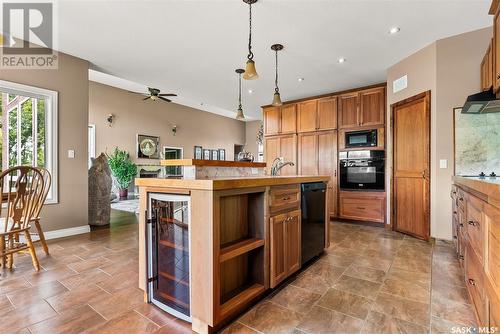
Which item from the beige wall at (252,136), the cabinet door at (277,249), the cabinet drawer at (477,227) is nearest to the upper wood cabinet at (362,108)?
the cabinet drawer at (477,227)

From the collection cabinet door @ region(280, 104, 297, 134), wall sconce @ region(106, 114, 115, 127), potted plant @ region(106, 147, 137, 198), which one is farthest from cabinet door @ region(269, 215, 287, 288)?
wall sconce @ region(106, 114, 115, 127)

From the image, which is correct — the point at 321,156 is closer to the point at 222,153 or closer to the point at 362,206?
the point at 362,206

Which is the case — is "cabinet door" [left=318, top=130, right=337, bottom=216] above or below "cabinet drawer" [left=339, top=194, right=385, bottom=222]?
above

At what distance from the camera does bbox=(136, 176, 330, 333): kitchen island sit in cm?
145

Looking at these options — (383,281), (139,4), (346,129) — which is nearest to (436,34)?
(346,129)

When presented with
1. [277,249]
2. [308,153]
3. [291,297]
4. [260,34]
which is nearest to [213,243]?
[277,249]

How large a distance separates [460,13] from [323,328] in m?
3.44

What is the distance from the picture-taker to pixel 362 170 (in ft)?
14.9

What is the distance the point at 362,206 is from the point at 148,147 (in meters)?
6.47

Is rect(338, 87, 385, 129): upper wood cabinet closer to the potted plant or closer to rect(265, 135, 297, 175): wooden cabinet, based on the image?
rect(265, 135, 297, 175): wooden cabinet

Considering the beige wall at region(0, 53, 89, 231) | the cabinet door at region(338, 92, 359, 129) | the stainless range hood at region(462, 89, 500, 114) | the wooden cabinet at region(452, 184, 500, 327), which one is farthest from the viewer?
the cabinet door at region(338, 92, 359, 129)

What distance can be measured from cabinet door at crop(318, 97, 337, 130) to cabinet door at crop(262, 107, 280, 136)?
41.9 inches

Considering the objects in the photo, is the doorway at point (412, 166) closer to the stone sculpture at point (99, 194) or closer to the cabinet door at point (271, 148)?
the cabinet door at point (271, 148)

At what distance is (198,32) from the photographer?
9.93 ft
